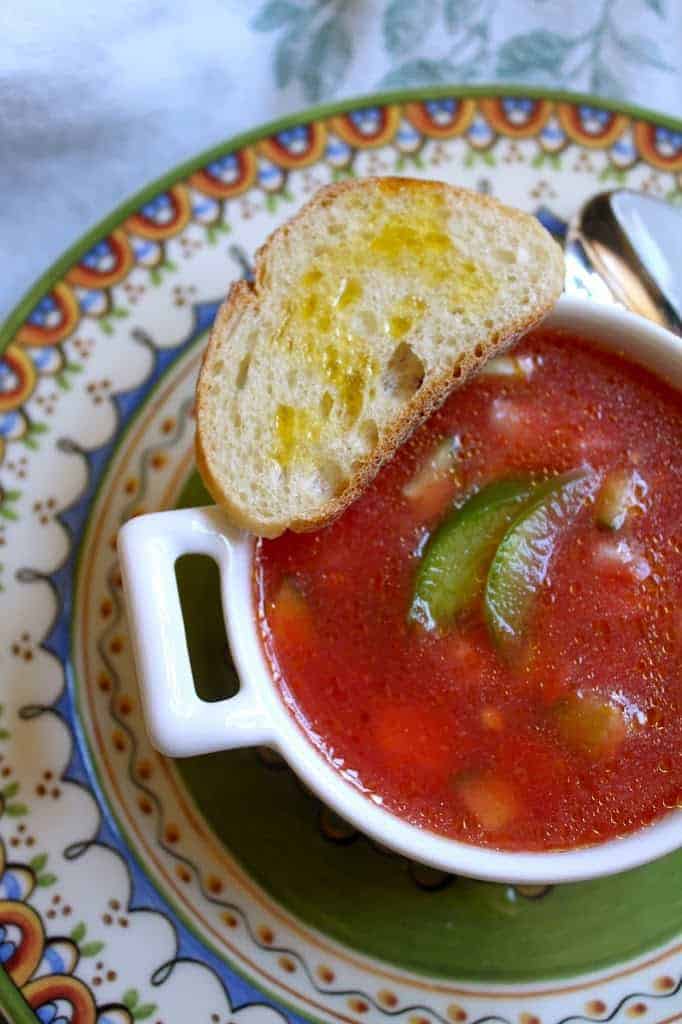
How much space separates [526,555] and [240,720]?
0.54 m

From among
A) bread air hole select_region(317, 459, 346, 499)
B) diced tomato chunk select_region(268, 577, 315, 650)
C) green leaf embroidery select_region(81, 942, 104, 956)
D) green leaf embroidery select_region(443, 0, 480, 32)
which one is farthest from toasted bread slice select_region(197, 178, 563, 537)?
green leaf embroidery select_region(443, 0, 480, 32)

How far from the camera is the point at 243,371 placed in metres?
1.86

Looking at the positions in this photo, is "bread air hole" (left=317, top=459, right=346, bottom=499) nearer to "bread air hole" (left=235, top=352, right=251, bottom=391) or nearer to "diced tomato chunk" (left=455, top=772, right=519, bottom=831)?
"bread air hole" (left=235, top=352, right=251, bottom=391)

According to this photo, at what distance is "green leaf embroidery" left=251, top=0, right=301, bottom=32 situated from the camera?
2576 millimetres

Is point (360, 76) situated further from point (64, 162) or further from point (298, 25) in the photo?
point (64, 162)

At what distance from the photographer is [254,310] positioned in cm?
188

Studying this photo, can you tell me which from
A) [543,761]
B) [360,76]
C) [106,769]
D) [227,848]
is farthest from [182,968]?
[360,76]

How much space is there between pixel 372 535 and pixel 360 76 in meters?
1.29

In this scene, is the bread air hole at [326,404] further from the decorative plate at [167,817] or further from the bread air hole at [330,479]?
the decorative plate at [167,817]

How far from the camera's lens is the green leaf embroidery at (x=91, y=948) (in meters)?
1.84

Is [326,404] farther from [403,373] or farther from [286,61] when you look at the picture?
[286,61]

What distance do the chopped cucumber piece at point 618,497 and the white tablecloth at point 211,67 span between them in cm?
115

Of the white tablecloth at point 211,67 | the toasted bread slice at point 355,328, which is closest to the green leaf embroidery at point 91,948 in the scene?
the toasted bread slice at point 355,328

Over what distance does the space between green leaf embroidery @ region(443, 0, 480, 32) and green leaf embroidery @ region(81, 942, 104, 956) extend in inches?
84.4
